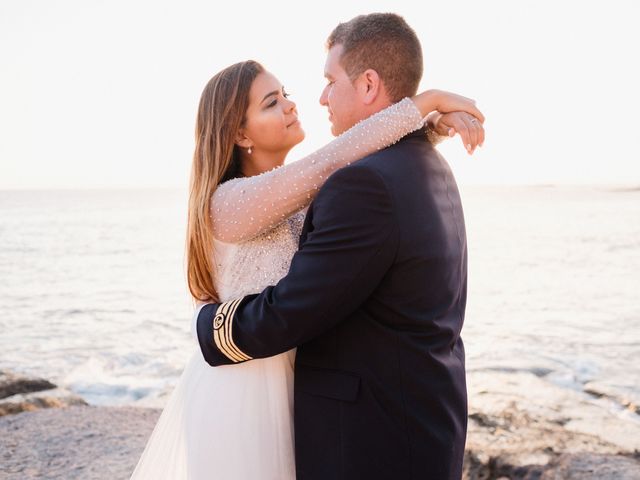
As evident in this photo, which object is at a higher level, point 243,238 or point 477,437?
point 243,238

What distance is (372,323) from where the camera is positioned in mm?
2064

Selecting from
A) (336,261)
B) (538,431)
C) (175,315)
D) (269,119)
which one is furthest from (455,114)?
(175,315)

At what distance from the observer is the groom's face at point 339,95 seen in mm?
2443

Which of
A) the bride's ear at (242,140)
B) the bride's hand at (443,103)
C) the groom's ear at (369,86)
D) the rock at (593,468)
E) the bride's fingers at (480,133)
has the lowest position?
the rock at (593,468)

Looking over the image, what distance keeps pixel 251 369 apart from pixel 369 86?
1.10 meters

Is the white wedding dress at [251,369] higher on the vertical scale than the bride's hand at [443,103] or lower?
lower

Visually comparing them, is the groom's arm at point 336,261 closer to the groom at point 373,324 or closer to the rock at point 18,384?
the groom at point 373,324

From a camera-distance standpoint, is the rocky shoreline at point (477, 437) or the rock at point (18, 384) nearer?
the rocky shoreline at point (477, 437)

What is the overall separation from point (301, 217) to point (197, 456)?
38.9 inches

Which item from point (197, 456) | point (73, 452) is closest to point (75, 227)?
point (73, 452)

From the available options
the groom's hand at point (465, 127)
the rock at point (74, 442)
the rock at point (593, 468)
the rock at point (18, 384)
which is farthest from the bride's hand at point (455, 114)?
the rock at point (18, 384)

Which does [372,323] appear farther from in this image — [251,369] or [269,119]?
[269,119]

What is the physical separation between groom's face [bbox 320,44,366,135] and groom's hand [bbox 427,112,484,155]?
0.30 meters

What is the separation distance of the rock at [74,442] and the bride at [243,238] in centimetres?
186
